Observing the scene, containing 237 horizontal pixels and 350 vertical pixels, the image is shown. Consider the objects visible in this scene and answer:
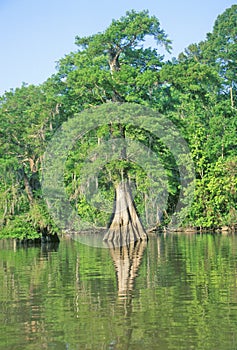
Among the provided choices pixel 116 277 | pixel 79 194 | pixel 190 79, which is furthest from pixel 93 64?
pixel 116 277

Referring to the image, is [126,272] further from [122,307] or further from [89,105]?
[89,105]

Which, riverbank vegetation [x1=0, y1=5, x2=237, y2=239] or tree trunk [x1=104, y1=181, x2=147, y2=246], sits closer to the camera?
tree trunk [x1=104, y1=181, x2=147, y2=246]

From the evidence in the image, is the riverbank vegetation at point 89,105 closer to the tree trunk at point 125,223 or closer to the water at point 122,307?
the tree trunk at point 125,223

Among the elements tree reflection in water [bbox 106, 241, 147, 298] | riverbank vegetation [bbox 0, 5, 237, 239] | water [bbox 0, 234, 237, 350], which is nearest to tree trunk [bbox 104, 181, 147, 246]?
riverbank vegetation [bbox 0, 5, 237, 239]

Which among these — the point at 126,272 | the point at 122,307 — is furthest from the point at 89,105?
the point at 122,307

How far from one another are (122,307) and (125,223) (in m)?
26.5

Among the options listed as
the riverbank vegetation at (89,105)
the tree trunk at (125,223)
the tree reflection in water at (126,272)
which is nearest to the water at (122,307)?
the tree reflection in water at (126,272)

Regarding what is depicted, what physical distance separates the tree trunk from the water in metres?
16.7

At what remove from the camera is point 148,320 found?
11914 mm

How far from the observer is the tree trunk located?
3934 centimetres

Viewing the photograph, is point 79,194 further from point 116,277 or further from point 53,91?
point 116,277

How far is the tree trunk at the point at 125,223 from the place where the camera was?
129 ft

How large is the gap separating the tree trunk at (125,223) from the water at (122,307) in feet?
54.7

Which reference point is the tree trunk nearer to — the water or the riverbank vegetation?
the riverbank vegetation
